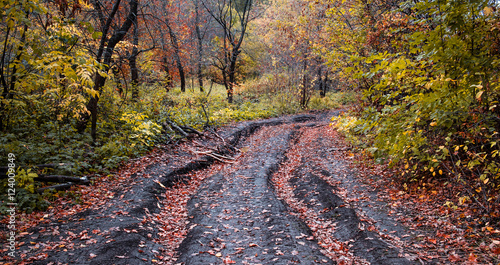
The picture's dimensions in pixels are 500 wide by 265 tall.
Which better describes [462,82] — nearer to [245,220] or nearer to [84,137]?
[245,220]

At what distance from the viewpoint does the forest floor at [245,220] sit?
3989mm

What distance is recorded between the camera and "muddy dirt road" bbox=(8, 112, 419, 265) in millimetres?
4086

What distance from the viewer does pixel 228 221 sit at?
552 centimetres

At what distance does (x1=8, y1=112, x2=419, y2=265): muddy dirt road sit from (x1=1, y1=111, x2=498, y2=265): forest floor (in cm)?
2

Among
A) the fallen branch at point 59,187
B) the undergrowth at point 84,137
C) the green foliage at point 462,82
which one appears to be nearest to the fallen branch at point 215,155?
the undergrowth at point 84,137

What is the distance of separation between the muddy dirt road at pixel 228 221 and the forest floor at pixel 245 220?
2 cm

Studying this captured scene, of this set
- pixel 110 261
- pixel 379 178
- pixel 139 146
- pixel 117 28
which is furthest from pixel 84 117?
pixel 379 178

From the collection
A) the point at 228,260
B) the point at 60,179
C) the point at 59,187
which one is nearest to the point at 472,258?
the point at 228,260

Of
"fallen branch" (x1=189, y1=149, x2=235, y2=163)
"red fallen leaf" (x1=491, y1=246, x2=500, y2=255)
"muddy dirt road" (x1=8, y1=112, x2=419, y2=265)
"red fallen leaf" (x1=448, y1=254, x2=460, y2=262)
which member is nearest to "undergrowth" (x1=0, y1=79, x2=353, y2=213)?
"muddy dirt road" (x1=8, y1=112, x2=419, y2=265)

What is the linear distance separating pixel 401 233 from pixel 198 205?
4.13m

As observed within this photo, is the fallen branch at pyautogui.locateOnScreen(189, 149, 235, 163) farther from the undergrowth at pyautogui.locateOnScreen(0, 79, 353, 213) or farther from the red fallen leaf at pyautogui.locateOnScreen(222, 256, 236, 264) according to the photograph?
the red fallen leaf at pyautogui.locateOnScreen(222, 256, 236, 264)

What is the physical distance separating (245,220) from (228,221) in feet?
1.15

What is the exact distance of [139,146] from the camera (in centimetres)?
858

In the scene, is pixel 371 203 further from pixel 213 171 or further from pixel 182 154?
pixel 182 154
